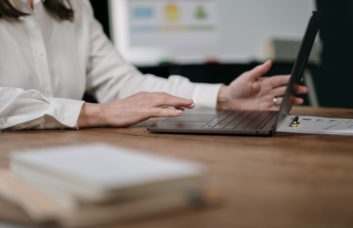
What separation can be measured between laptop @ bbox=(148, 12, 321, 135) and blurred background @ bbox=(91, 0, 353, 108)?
1.81 metres

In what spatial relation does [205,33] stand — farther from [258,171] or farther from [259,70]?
[258,171]

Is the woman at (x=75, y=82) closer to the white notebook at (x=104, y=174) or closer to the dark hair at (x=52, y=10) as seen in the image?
the dark hair at (x=52, y=10)

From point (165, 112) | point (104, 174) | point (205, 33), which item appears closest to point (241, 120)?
point (165, 112)

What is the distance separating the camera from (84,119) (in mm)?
1442

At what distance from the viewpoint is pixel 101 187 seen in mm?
590

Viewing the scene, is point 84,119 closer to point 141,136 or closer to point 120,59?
point 141,136

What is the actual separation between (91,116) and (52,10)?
1.54ft

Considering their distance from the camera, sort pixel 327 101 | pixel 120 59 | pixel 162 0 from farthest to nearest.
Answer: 1. pixel 162 0
2. pixel 327 101
3. pixel 120 59

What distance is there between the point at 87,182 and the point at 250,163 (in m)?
0.41

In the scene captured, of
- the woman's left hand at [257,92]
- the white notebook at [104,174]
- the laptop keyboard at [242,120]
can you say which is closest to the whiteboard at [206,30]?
the woman's left hand at [257,92]

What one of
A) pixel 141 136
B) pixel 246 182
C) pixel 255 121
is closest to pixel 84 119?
pixel 141 136

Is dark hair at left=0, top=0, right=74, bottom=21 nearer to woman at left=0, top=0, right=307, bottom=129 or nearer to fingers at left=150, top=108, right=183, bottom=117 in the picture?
woman at left=0, top=0, right=307, bottom=129

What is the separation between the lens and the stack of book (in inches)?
23.8

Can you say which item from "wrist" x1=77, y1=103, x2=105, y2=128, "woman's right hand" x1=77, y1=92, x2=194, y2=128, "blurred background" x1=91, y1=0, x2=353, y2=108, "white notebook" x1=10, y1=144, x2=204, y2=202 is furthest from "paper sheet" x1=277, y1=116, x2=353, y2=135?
"blurred background" x1=91, y1=0, x2=353, y2=108
